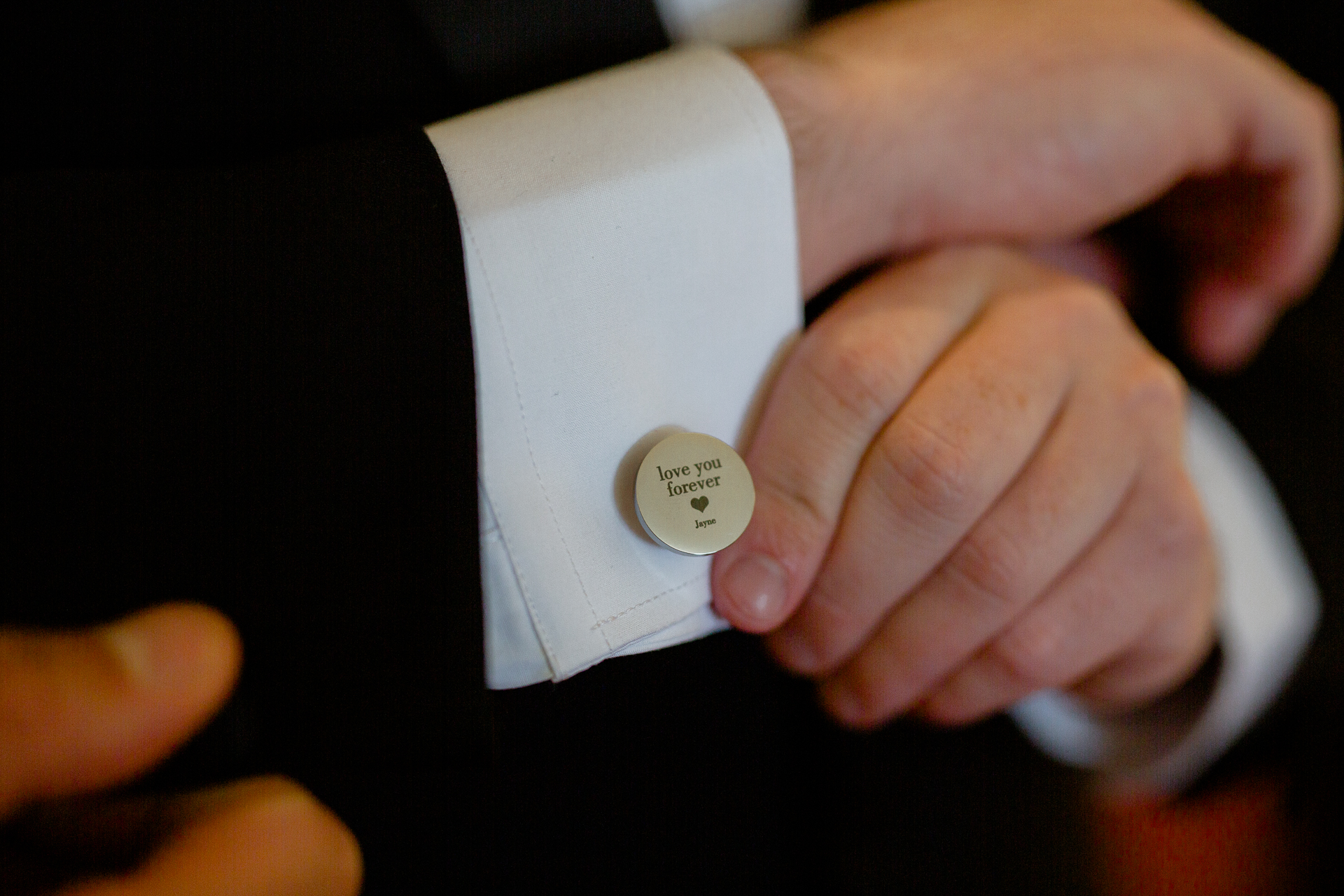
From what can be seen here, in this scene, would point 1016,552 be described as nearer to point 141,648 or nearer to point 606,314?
point 606,314

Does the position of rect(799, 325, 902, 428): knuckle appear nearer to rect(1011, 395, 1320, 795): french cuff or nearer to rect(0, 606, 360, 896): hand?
rect(0, 606, 360, 896): hand

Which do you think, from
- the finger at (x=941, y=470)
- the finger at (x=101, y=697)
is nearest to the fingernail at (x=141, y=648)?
the finger at (x=101, y=697)

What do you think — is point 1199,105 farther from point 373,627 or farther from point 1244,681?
point 373,627

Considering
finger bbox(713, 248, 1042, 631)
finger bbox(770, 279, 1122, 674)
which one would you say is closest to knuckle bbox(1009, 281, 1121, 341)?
finger bbox(770, 279, 1122, 674)

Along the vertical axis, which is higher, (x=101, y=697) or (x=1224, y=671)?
(x=101, y=697)

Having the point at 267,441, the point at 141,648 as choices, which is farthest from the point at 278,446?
the point at 141,648

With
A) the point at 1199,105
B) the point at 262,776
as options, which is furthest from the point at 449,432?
the point at 1199,105
